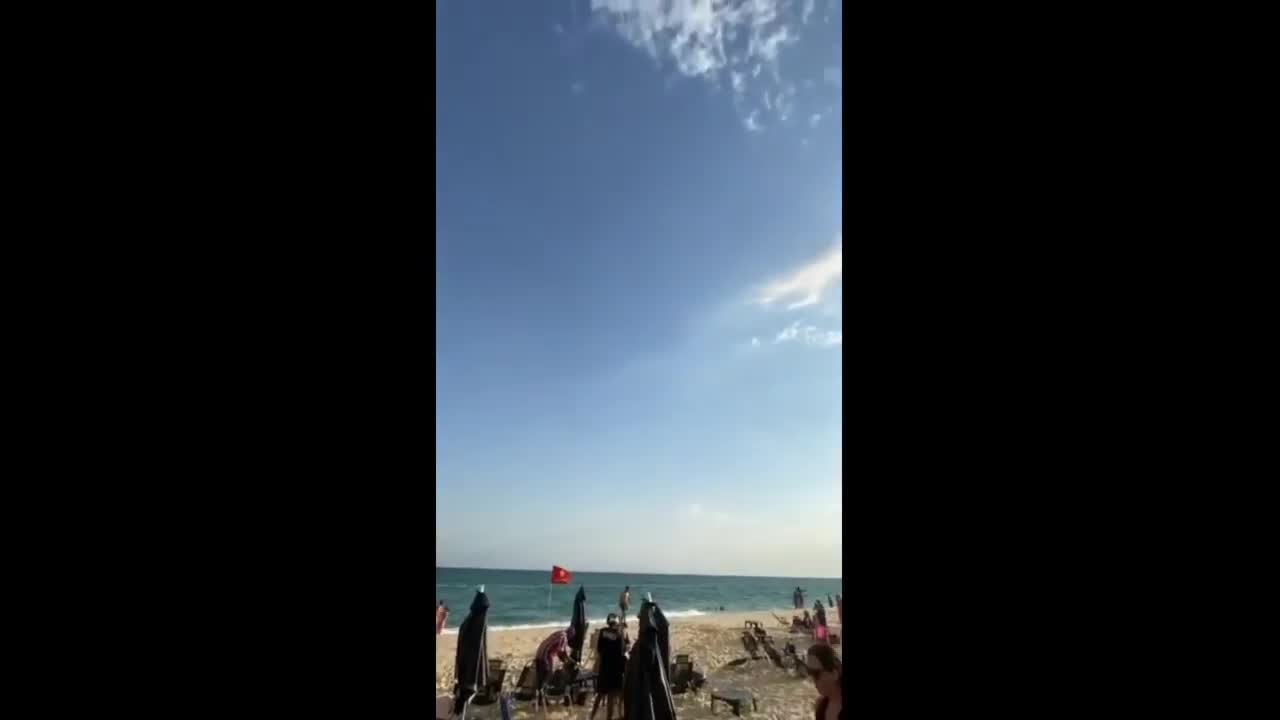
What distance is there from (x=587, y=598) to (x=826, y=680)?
28940mm

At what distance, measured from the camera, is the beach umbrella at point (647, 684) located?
12.5 feet

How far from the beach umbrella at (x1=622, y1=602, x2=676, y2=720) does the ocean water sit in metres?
14.7

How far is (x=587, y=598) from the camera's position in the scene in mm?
28781

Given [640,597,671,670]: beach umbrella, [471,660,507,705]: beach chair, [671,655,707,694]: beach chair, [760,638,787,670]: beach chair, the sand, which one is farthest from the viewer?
[760,638,787,670]: beach chair

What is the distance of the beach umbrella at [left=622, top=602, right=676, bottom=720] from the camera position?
382cm

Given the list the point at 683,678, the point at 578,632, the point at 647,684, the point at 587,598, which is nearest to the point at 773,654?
the point at 683,678

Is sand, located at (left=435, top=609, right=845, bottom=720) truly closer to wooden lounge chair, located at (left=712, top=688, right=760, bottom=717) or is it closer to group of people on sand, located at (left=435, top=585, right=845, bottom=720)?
wooden lounge chair, located at (left=712, top=688, right=760, bottom=717)

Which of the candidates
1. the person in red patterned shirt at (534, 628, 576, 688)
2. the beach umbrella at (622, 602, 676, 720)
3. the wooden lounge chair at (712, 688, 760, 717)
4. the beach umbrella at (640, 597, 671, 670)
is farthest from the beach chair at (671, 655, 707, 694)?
the beach umbrella at (622, 602, 676, 720)

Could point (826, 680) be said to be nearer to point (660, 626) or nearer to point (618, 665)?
point (660, 626)
